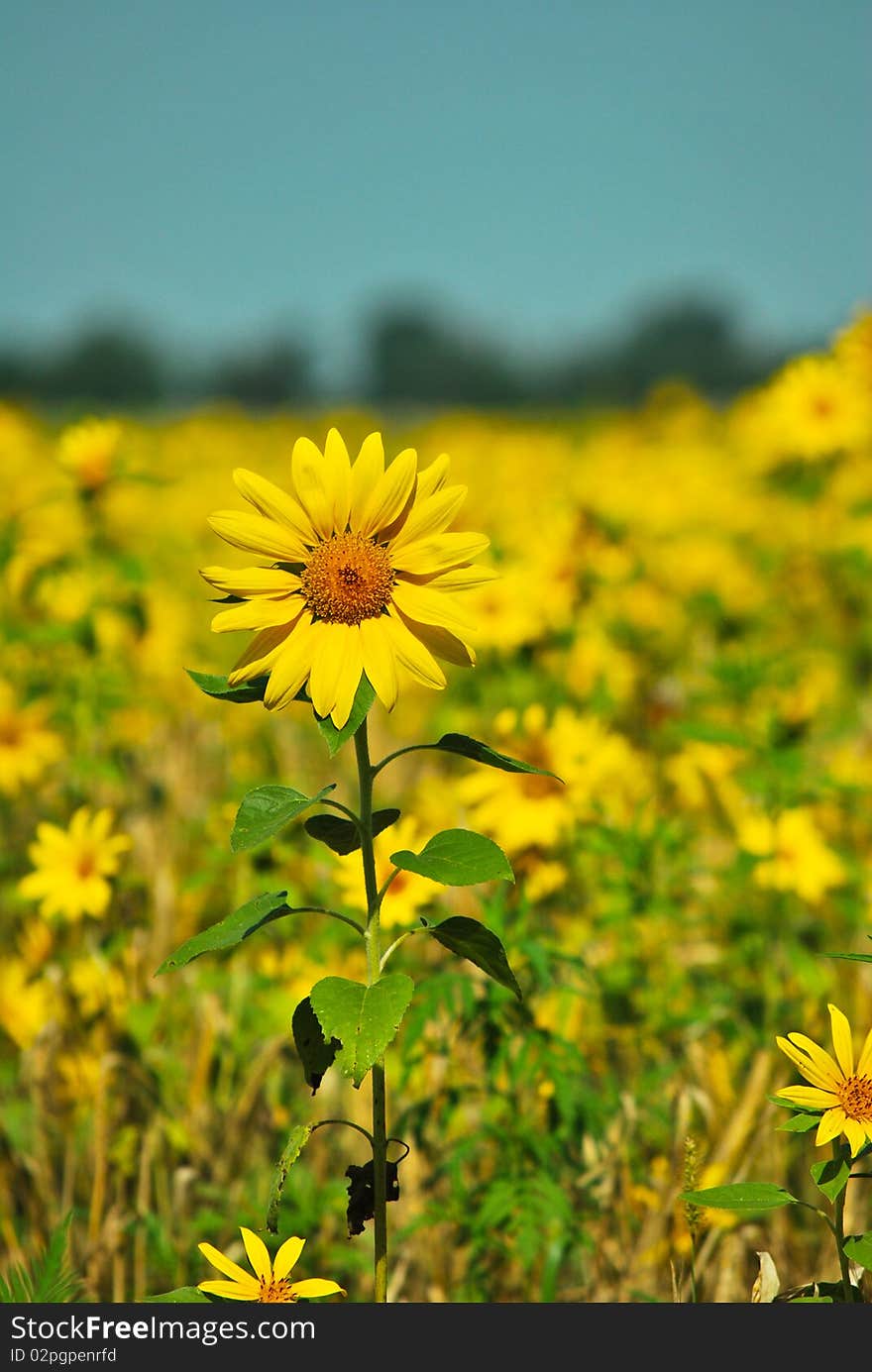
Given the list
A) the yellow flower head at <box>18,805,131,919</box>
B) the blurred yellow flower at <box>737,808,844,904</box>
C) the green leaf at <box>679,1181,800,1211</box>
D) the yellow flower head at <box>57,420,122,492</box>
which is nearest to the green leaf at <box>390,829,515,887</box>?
the green leaf at <box>679,1181,800,1211</box>

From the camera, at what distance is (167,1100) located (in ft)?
7.89

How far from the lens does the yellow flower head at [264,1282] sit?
1.24 meters

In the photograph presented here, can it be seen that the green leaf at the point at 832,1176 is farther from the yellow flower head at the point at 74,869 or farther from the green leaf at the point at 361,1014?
the yellow flower head at the point at 74,869

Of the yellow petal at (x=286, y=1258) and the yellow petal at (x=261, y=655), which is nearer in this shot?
the yellow petal at (x=261, y=655)

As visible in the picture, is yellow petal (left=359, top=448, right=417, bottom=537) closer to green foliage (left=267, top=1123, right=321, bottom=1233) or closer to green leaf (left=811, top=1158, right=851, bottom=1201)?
green foliage (left=267, top=1123, right=321, bottom=1233)

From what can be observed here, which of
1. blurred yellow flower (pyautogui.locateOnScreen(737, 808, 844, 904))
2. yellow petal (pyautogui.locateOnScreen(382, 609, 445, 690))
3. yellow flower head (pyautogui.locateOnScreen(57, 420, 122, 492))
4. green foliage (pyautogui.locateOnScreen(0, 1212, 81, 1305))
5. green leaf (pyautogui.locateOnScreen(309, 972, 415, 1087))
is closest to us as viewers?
green leaf (pyautogui.locateOnScreen(309, 972, 415, 1087))

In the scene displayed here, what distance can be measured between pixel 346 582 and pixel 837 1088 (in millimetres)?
671

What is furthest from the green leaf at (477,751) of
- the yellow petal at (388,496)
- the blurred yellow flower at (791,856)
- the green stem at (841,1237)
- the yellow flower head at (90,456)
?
the yellow flower head at (90,456)

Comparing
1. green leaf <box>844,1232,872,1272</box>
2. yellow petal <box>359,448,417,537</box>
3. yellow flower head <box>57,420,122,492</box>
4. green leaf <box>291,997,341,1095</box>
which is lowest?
green leaf <box>844,1232,872,1272</box>

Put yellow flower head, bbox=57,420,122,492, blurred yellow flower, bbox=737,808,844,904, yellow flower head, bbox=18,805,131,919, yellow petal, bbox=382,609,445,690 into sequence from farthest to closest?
yellow flower head, bbox=57,420,122,492 → blurred yellow flower, bbox=737,808,844,904 → yellow flower head, bbox=18,805,131,919 → yellow petal, bbox=382,609,445,690

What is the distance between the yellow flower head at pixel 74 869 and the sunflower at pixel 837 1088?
1481mm

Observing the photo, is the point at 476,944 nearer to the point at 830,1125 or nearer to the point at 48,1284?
the point at 830,1125

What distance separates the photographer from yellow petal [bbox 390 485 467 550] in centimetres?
123

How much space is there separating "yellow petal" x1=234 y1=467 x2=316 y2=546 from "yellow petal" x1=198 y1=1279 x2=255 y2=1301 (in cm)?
70
